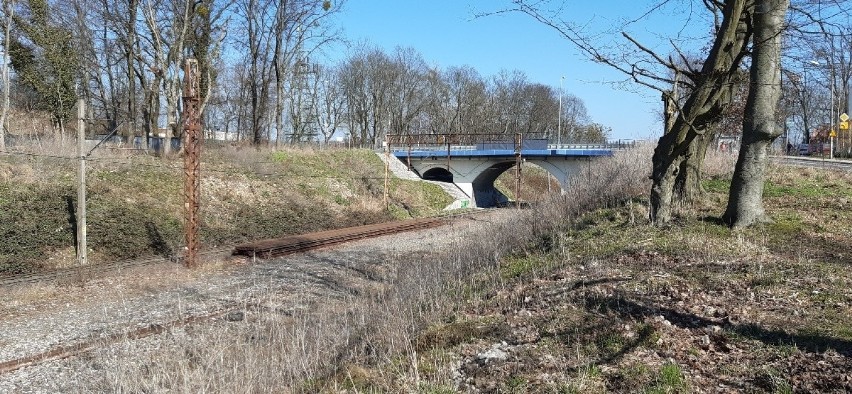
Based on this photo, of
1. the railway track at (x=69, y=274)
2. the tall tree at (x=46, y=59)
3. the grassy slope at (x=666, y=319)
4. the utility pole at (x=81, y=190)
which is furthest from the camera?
the tall tree at (x=46, y=59)

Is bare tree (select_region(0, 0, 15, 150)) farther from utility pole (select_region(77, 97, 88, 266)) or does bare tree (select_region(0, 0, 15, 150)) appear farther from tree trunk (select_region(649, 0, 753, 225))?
tree trunk (select_region(649, 0, 753, 225))

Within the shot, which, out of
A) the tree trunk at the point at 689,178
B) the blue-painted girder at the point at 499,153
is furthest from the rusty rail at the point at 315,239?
the blue-painted girder at the point at 499,153

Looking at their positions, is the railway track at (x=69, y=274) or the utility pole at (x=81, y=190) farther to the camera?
the utility pole at (x=81, y=190)

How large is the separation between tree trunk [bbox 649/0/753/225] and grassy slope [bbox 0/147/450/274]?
15.1 meters

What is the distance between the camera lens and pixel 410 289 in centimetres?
911

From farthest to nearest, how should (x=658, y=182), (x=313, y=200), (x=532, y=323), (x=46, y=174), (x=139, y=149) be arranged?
(x=313, y=200)
(x=139, y=149)
(x=46, y=174)
(x=658, y=182)
(x=532, y=323)

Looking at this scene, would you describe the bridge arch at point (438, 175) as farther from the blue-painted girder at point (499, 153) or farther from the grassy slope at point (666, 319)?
the grassy slope at point (666, 319)

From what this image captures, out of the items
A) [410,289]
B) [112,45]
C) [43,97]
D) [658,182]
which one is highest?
[112,45]

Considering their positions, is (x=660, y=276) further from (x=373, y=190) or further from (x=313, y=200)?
(x=373, y=190)

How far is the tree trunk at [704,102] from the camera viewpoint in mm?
9062

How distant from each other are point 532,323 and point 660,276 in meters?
1.90

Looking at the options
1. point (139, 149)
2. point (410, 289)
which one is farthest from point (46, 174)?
point (410, 289)

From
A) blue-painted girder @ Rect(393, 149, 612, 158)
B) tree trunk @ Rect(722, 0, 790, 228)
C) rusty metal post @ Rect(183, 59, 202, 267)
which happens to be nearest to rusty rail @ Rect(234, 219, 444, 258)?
rusty metal post @ Rect(183, 59, 202, 267)

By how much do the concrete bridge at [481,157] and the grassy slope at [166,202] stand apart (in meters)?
10.8
